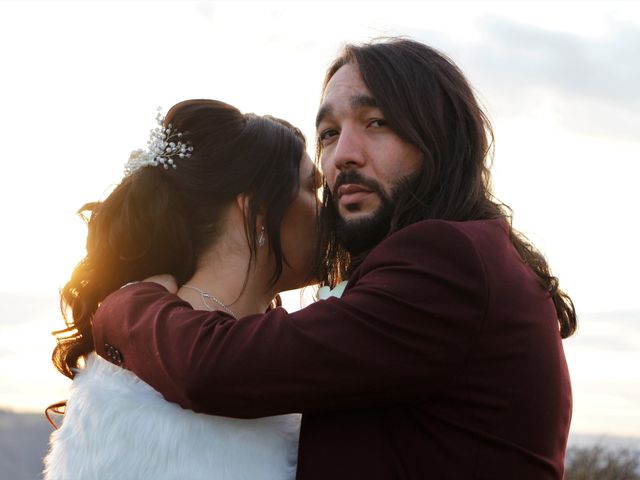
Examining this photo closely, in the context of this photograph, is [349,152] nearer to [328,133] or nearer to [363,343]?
[328,133]

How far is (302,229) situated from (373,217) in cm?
45

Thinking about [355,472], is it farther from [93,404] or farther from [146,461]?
[93,404]

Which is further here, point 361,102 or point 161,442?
point 361,102

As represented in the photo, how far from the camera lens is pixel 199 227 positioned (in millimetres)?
Answer: 3338

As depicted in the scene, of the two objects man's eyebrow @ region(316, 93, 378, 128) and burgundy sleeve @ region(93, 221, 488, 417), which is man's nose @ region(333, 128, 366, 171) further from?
burgundy sleeve @ region(93, 221, 488, 417)

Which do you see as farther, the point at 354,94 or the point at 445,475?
the point at 354,94

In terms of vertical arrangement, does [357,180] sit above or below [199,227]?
above

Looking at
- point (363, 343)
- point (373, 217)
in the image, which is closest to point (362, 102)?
point (373, 217)

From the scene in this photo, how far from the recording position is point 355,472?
2.51 m

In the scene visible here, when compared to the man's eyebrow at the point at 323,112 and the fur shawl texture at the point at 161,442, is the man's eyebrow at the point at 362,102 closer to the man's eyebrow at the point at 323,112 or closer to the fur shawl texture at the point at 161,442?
the man's eyebrow at the point at 323,112

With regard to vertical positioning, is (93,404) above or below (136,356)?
below

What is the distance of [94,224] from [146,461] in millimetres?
1011

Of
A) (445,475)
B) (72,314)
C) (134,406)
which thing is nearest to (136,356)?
(134,406)

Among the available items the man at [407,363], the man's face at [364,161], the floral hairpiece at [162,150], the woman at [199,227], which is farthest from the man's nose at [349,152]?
the floral hairpiece at [162,150]
